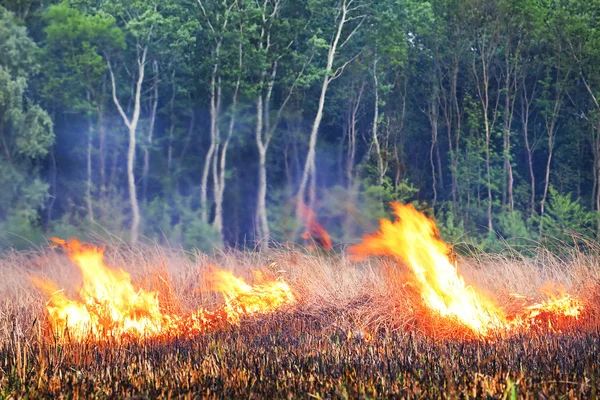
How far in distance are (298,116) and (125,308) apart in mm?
17351

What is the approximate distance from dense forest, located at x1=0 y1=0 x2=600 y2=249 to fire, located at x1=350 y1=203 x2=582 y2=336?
49.2 feet

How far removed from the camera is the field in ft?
14.9

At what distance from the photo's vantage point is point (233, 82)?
2398cm

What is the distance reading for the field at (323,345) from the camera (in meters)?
4.55

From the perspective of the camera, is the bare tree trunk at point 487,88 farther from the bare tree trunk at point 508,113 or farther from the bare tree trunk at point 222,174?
the bare tree trunk at point 222,174

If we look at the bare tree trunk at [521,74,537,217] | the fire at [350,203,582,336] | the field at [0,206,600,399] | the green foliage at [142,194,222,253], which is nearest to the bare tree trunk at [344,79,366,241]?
the green foliage at [142,194,222,253]

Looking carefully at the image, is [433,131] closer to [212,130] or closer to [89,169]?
[212,130]

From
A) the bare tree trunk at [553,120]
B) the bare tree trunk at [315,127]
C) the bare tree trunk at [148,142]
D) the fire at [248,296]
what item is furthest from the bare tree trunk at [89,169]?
the fire at [248,296]

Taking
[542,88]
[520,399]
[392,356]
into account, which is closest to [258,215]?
[542,88]

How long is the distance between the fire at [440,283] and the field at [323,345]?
6cm

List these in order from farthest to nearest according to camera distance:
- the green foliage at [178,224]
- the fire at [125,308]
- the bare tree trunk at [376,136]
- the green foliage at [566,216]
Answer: the bare tree trunk at [376,136] < the green foliage at [178,224] < the green foliage at [566,216] < the fire at [125,308]

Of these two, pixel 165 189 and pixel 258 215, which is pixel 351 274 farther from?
pixel 165 189

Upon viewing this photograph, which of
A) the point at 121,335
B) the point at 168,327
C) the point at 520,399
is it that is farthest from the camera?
the point at 168,327

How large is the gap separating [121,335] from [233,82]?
1702 centimetres
